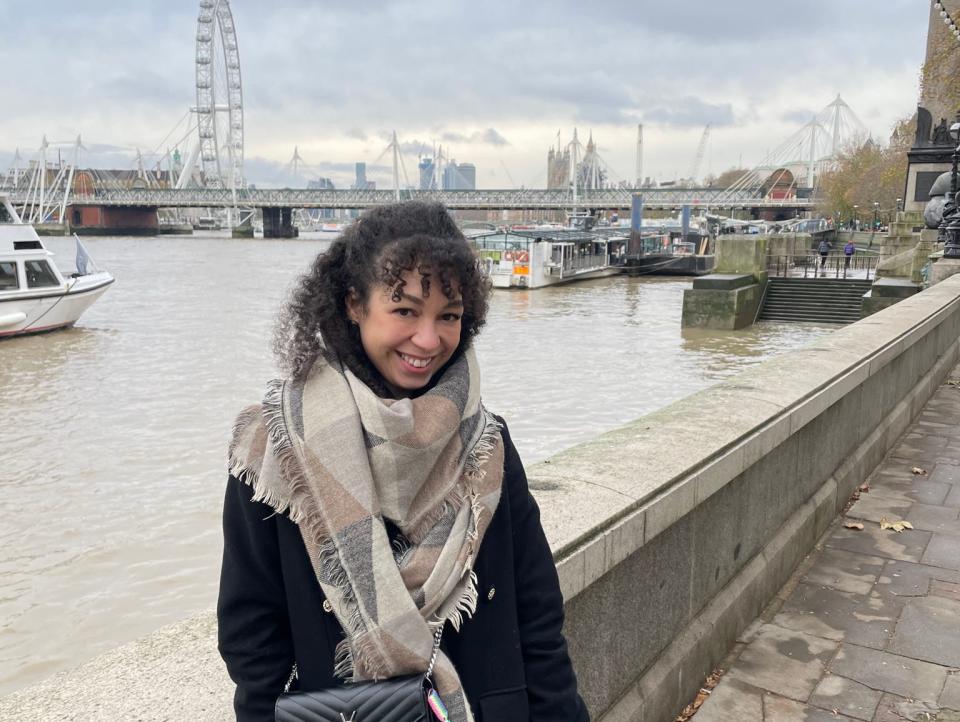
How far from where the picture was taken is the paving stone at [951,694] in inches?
Answer: 114

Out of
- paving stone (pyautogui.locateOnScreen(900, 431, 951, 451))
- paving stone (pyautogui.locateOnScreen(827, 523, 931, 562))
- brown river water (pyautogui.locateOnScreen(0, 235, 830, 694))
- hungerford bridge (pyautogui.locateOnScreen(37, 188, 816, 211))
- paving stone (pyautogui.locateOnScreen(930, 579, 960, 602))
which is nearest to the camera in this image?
paving stone (pyautogui.locateOnScreen(930, 579, 960, 602))

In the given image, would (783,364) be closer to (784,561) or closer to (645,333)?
(784,561)

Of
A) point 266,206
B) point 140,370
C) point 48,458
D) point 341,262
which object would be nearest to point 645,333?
point 140,370

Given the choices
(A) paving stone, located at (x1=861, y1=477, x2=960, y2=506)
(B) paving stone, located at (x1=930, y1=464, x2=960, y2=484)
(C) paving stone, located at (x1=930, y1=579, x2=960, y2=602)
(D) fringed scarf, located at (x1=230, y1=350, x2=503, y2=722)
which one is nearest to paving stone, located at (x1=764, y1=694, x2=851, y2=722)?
(C) paving stone, located at (x1=930, y1=579, x2=960, y2=602)

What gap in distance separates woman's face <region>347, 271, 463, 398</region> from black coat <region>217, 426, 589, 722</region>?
0.20m

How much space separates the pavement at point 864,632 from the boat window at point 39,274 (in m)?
23.5

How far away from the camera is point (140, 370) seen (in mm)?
18141

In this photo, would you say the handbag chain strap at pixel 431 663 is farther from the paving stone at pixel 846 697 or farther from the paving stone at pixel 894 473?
the paving stone at pixel 894 473

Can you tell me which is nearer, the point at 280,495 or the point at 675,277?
the point at 280,495

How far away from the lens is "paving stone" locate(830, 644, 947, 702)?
2.99m

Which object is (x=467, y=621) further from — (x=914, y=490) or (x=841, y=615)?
(x=914, y=490)

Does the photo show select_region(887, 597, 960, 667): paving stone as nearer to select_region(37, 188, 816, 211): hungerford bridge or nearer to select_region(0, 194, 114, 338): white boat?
select_region(0, 194, 114, 338): white boat

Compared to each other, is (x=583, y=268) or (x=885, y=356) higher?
(x=885, y=356)

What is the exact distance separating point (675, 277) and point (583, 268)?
658 cm
